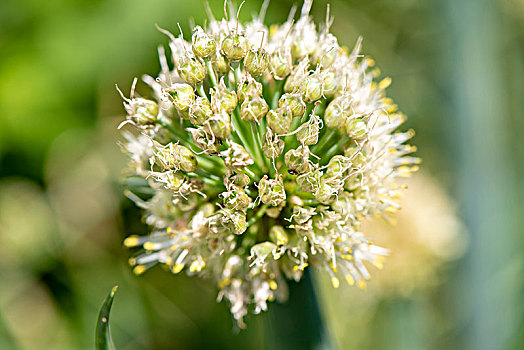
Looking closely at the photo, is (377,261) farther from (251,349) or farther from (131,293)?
(131,293)

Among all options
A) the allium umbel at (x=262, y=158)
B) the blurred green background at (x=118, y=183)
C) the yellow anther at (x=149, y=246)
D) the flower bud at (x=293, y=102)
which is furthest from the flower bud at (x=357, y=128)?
the blurred green background at (x=118, y=183)

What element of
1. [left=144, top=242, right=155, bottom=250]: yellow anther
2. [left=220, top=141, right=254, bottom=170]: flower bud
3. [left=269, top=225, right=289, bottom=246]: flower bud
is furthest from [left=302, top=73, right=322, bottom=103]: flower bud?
[left=144, top=242, right=155, bottom=250]: yellow anther

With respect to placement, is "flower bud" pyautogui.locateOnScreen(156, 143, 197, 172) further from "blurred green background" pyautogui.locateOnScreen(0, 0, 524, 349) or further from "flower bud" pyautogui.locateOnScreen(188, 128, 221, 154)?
"blurred green background" pyautogui.locateOnScreen(0, 0, 524, 349)

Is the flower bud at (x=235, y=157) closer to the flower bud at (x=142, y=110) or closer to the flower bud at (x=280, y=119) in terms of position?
the flower bud at (x=280, y=119)

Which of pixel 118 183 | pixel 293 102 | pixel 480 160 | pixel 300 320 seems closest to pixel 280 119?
pixel 293 102

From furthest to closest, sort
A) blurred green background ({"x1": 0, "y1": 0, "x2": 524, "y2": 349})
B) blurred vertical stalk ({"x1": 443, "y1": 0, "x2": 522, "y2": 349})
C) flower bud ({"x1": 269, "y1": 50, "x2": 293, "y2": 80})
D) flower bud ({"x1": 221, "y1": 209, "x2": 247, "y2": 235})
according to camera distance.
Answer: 1. blurred green background ({"x1": 0, "y1": 0, "x2": 524, "y2": 349})
2. blurred vertical stalk ({"x1": 443, "y1": 0, "x2": 522, "y2": 349})
3. flower bud ({"x1": 269, "y1": 50, "x2": 293, "y2": 80})
4. flower bud ({"x1": 221, "y1": 209, "x2": 247, "y2": 235})

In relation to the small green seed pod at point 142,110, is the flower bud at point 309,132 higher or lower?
higher

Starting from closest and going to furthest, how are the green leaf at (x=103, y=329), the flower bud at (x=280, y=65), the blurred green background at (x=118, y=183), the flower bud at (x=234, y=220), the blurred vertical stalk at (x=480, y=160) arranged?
1. the green leaf at (x=103, y=329)
2. the flower bud at (x=234, y=220)
3. the flower bud at (x=280, y=65)
4. the blurred vertical stalk at (x=480, y=160)
5. the blurred green background at (x=118, y=183)
